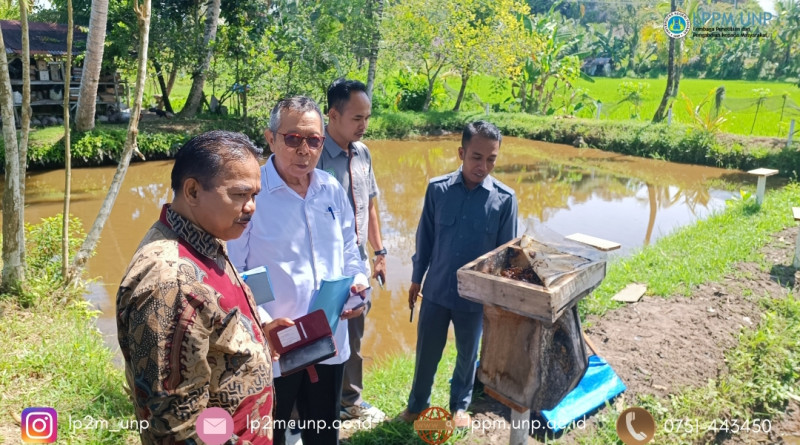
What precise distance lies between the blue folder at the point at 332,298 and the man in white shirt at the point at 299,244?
10cm

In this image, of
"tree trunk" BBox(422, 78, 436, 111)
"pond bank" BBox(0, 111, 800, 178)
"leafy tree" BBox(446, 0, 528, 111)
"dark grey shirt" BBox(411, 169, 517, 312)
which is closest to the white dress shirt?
"dark grey shirt" BBox(411, 169, 517, 312)

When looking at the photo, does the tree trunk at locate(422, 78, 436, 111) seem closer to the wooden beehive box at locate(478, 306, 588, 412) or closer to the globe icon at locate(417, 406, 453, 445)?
the globe icon at locate(417, 406, 453, 445)

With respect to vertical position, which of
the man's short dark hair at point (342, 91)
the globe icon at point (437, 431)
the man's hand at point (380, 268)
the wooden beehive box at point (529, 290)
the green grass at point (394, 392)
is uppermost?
the man's short dark hair at point (342, 91)

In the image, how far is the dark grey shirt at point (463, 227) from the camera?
2879mm

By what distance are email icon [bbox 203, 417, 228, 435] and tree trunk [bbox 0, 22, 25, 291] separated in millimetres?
3334

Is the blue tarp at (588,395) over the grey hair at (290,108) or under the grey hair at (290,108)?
under

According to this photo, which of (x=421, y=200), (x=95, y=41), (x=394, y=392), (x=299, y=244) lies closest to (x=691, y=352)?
(x=394, y=392)

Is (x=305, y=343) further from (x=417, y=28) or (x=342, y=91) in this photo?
(x=417, y=28)

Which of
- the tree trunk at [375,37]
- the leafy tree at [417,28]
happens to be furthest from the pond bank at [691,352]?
the leafy tree at [417,28]

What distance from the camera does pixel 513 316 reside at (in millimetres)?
2029

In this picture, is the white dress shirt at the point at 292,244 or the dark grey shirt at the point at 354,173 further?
the dark grey shirt at the point at 354,173

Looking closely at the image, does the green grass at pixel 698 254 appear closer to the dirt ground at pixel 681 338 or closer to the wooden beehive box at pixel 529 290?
the dirt ground at pixel 681 338

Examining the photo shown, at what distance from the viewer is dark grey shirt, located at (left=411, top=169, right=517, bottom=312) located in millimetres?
2879

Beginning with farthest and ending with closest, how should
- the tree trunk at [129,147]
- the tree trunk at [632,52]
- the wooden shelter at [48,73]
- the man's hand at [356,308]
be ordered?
1. the tree trunk at [632,52]
2. the wooden shelter at [48,73]
3. the tree trunk at [129,147]
4. the man's hand at [356,308]
